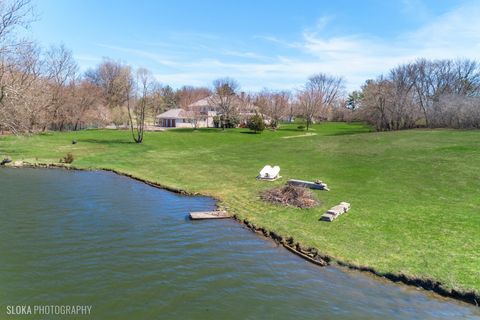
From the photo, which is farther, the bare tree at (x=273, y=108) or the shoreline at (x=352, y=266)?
the bare tree at (x=273, y=108)

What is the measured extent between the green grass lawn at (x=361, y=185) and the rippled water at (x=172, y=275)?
58.3 inches

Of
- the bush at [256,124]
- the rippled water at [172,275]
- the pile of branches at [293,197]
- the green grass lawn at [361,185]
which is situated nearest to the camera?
the rippled water at [172,275]

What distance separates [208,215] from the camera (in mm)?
16062

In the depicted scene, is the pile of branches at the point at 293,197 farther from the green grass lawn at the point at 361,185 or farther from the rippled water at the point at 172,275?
the rippled water at the point at 172,275

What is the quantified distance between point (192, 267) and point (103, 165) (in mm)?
22466

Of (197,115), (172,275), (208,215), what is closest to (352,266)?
(172,275)

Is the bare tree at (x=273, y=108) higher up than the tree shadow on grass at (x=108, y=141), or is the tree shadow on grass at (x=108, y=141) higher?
the bare tree at (x=273, y=108)

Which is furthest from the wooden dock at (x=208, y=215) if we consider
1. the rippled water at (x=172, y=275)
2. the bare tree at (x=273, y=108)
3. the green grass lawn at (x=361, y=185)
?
the bare tree at (x=273, y=108)

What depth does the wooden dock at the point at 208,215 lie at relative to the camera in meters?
15.8

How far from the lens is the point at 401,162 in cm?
2745

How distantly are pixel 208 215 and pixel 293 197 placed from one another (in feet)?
14.0

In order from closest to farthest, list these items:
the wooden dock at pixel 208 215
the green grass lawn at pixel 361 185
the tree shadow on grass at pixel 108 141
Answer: the green grass lawn at pixel 361 185 → the wooden dock at pixel 208 215 → the tree shadow on grass at pixel 108 141

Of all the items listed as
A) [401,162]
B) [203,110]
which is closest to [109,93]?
[203,110]

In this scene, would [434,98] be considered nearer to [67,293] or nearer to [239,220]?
[239,220]
